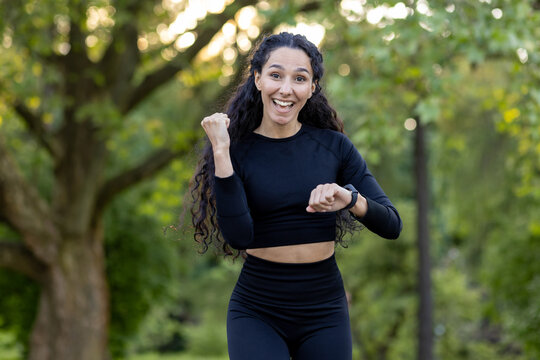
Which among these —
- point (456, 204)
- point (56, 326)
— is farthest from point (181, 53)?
point (456, 204)

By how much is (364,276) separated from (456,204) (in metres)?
4.17

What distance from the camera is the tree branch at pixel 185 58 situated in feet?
28.9

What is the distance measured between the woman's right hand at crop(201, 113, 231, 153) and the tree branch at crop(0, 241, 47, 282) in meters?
8.07

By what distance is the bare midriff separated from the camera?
254 centimetres

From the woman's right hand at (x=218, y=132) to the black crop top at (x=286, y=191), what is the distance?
0.38 feet

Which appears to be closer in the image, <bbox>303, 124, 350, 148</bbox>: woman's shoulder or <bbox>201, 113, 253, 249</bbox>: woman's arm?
<bbox>201, 113, 253, 249</bbox>: woman's arm

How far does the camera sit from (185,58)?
9070mm

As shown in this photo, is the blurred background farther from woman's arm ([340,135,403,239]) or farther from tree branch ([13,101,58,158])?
woman's arm ([340,135,403,239])

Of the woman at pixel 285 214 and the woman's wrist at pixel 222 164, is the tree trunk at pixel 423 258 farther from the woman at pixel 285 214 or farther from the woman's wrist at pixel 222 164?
the woman's wrist at pixel 222 164

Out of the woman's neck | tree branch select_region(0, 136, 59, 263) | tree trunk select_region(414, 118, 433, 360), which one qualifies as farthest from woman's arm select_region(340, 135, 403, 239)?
tree trunk select_region(414, 118, 433, 360)

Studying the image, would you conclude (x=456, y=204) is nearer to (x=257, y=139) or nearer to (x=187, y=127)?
(x=187, y=127)

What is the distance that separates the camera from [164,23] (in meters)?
10.8

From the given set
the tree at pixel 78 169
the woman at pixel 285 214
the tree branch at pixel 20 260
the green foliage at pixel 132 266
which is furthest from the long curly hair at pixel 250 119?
the green foliage at pixel 132 266

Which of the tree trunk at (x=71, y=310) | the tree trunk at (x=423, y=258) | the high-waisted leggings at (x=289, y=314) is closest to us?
the high-waisted leggings at (x=289, y=314)
